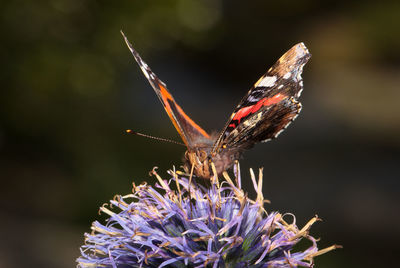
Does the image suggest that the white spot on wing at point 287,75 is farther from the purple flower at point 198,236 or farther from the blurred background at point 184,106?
the blurred background at point 184,106

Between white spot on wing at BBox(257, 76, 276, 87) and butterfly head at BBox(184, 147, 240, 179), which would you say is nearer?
butterfly head at BBox(184, 147, 240, 179)

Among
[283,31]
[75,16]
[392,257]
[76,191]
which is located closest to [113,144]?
[76,191]

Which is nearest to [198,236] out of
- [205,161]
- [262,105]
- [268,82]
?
[205,161]

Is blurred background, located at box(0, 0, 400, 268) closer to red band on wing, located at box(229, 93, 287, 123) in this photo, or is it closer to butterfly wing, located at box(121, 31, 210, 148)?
butterfly wing, located at box(121, 31, 210, 148)

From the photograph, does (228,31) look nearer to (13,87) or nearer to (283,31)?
(283,31)

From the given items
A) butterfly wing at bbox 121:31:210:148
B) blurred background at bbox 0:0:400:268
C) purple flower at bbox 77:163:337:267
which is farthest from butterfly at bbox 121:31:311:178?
blurred background at bbox 0:0:400:268

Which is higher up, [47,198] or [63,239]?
[47,198]
